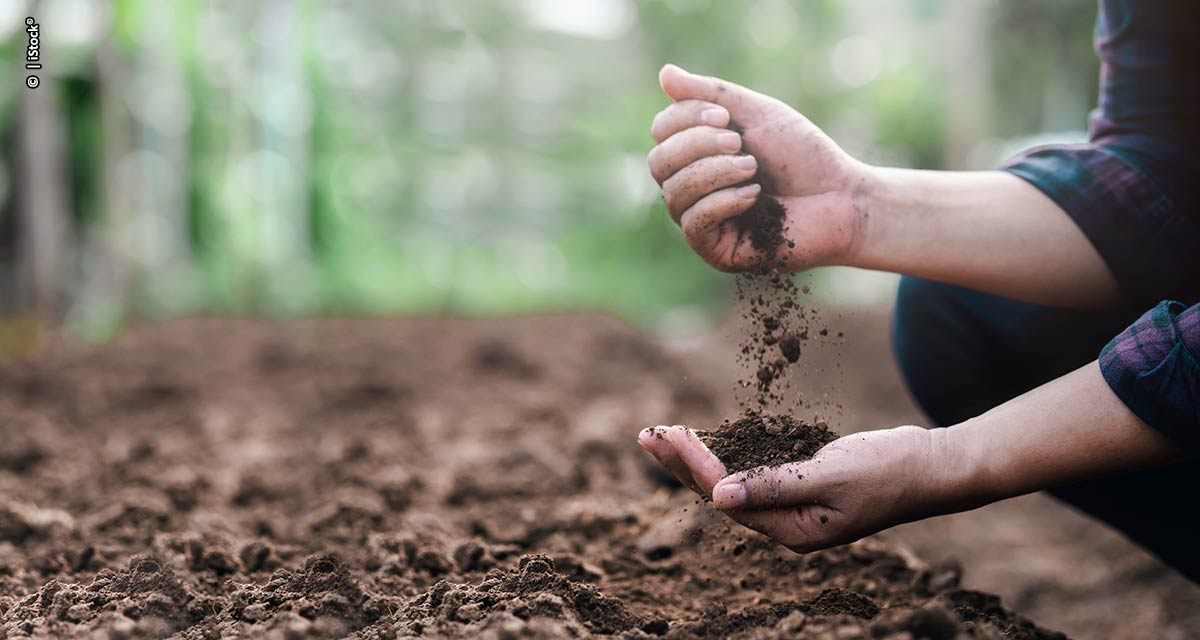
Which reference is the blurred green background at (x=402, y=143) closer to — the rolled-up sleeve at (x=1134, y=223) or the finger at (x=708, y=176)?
the finger at (x=708, y=176)

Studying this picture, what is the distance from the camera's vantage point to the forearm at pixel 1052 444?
112 cm

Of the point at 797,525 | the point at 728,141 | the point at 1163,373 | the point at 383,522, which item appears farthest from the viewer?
the point at 383,522

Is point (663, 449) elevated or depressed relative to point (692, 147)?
depressed

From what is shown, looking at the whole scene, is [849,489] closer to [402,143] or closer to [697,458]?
[697,458]

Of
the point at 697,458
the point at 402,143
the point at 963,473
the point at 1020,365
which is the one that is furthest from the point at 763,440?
the point at 402,143

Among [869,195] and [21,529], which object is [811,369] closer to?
[869,195]

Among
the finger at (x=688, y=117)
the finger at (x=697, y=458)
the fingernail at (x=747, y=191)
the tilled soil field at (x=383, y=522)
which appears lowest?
the tilled soil field at (x=383, y=522)

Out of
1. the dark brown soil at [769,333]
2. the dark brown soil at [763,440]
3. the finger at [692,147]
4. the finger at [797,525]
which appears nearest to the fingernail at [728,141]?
the finger at [692,147]

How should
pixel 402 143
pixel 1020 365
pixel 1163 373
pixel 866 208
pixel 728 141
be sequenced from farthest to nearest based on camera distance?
pixel 402 143
pixel 1020 365
pixel 866 208
pixel 728 141
pixel 1163 373

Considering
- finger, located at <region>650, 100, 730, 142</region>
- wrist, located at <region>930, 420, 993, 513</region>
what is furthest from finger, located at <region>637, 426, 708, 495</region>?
finger, located at <region>650, 100, 730, 142</region>

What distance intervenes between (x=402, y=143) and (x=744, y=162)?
778 centimetres

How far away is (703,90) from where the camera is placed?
132cm

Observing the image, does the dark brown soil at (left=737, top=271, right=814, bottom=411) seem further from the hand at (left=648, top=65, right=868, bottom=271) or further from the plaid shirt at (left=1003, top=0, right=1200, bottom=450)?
the plaid shirt at (left=1003, top=0, right=1200, bottom=450)

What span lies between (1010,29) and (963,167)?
6.74 meters
